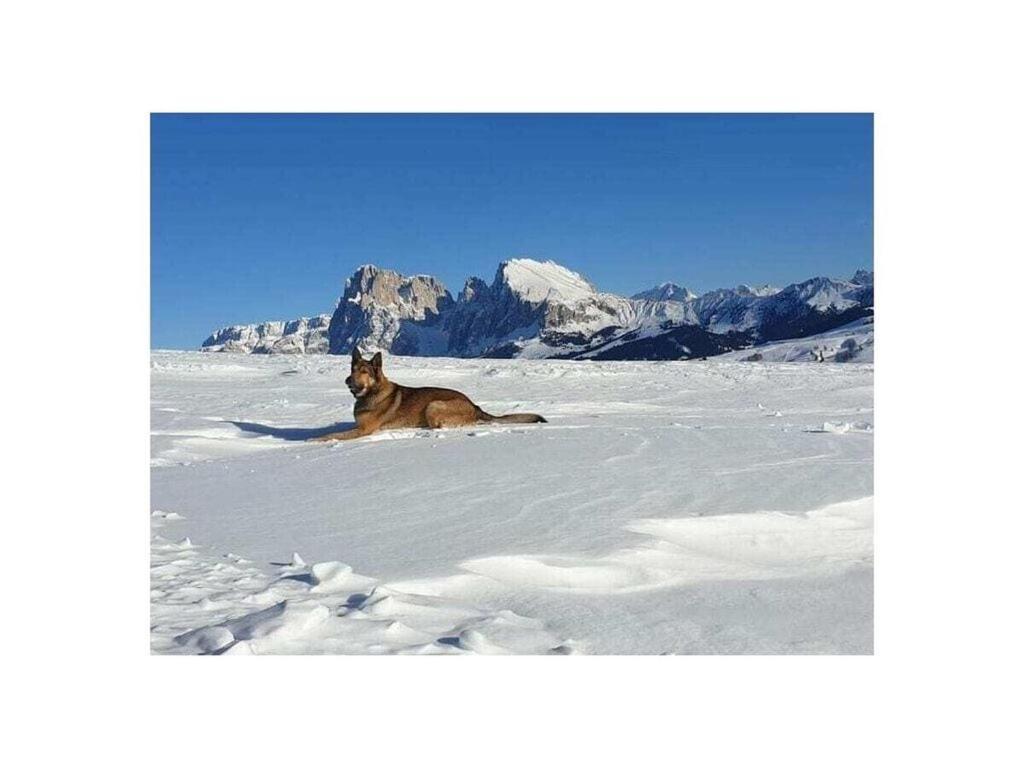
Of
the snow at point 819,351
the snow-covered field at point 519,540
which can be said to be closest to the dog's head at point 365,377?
the snow-covered field at point 519,540

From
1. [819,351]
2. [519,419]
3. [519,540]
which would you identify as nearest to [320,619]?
[519,540]

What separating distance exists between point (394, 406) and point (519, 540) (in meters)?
4.35

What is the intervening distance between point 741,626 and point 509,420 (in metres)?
5.48

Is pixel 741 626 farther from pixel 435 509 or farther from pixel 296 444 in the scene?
pixel 296 444

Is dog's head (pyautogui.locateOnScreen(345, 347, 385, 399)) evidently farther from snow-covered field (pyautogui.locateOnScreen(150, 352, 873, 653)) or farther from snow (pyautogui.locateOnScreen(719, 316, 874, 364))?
snow (pyautogui.locateOnScreen(719, 316, 874, 364))

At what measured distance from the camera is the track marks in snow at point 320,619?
115 inches

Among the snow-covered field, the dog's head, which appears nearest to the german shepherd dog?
the dog's head

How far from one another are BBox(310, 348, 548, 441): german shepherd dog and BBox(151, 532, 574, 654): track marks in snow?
454 cm

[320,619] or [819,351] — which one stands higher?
[819,351]

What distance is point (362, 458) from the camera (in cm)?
658

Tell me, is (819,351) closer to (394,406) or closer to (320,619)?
(394,406)

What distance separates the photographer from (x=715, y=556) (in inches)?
159

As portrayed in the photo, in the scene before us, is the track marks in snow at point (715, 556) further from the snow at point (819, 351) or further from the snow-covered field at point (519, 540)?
the snow at point (819, 351)
